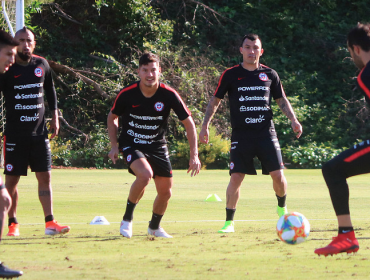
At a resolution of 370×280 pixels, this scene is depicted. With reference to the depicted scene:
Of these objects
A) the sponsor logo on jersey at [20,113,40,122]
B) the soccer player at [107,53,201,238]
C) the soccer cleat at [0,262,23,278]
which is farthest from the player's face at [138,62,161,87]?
the soccer cleat at [0,262,23,278]

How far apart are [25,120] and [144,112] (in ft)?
4.49

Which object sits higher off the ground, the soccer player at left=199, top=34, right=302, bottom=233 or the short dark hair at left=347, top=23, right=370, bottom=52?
the short dark hair at left=347, top=23, right=370, bottom=52

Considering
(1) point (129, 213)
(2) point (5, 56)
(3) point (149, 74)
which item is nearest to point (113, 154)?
(1) point (129, 213)

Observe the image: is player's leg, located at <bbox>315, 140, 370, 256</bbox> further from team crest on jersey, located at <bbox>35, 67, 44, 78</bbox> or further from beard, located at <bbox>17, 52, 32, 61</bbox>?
beard, located at <bbox>17, 52, 32, 61</bbox>

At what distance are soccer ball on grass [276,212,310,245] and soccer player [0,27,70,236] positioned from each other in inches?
97.6

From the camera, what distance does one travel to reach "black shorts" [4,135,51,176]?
7.20 m

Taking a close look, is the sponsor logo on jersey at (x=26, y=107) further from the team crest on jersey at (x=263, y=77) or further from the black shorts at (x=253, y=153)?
the team crest on jersey at (x=263, y=77)

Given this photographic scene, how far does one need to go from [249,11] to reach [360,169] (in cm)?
2846

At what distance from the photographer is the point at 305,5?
108 feet

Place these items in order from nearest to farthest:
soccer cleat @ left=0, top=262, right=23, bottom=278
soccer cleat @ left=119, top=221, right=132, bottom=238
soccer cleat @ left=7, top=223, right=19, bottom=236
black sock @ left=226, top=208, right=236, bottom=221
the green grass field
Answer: soccer cleat @ left=0, top=262, right=23, bottom=278, the green grass field, soccer cleat @ left=119, top=221, right=132, bottom=238, soccer cleat @ left=7, top=223, right=19, bottom=236, black sock @ left=226, top=208, right=236, bottom=221

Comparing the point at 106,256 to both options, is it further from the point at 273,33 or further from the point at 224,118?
the point at 273,33

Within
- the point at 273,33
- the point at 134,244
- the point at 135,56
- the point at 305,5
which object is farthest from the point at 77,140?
the point at 134,244

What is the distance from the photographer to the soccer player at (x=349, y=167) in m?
5.25

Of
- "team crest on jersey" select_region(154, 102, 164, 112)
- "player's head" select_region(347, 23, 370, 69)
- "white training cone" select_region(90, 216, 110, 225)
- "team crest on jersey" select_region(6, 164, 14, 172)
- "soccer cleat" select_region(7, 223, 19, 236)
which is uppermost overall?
A: "player's head" select_region(347, 23, 370, 69)
